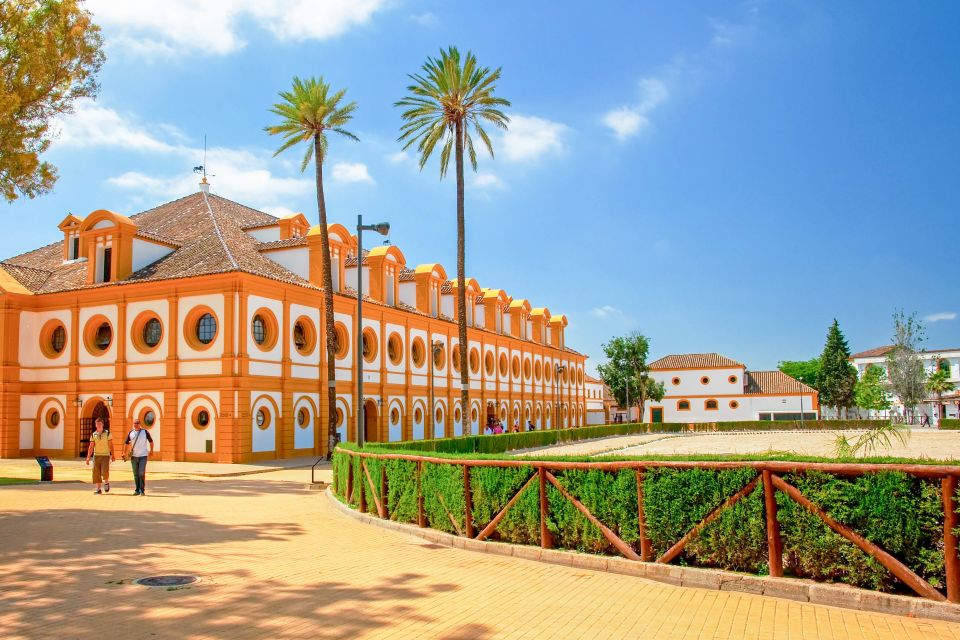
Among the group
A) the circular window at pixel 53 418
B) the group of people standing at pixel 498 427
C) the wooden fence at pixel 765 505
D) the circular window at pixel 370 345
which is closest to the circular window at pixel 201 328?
the circular window at pixel 53 418

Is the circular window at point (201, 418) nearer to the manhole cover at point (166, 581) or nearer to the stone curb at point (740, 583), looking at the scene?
the stone curb at point (740, 583)

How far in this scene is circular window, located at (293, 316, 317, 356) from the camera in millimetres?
34259

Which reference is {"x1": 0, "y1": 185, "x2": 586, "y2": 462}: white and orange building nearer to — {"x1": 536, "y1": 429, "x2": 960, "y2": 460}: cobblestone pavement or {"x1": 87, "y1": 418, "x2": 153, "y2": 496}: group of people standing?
{"x1": 536, "y1": 429, "x2": 960, "y2": 460}: cobblestone pavement

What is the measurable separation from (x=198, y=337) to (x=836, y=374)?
256ft

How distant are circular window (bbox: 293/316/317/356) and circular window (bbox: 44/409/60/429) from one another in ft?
36.4

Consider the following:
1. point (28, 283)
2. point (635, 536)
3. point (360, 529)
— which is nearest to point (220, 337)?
point (28, 283)

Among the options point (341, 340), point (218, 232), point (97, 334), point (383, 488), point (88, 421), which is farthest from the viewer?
point (341, 340)

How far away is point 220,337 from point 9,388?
38.0ft

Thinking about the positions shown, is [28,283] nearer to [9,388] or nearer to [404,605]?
[9,388]

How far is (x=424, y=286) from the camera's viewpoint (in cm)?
4572

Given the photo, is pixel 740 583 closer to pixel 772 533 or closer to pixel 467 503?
pixel 772 533

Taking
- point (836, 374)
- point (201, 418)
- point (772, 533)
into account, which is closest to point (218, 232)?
point (201, 418)

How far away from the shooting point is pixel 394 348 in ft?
136

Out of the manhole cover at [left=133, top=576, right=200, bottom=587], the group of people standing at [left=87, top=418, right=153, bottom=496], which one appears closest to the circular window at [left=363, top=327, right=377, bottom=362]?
the group of people standing at [left=87, top=418, right=153, bottom=496]
